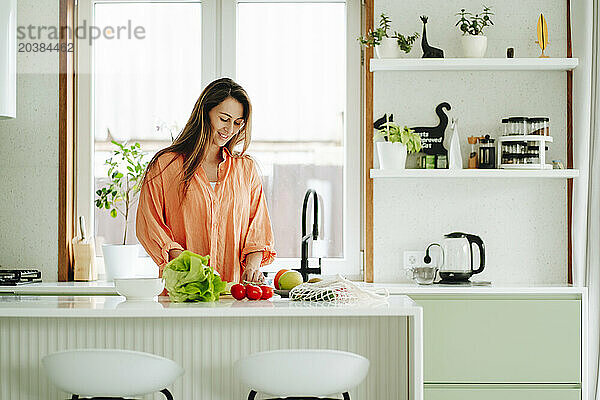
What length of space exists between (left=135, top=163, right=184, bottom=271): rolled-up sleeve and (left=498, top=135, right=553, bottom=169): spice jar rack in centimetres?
162

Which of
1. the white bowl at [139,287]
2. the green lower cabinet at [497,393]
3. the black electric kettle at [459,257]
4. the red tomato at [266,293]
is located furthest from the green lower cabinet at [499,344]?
the white bowl at [139,287]

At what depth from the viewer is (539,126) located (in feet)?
12.7

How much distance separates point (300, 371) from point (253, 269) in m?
1.03

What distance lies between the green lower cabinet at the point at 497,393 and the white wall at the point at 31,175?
204cm

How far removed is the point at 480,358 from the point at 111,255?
1887 mm

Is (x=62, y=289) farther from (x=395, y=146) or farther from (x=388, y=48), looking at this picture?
(x=388, y=48)

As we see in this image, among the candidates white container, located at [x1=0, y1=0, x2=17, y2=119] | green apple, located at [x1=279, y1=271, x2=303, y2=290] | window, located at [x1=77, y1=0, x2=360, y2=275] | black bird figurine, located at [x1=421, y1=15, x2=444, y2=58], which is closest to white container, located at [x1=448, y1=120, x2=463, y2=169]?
black bird figurine, located at [x1=421, y1=15, x2=444, y2=58]

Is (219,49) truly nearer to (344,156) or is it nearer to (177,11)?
(177,11)

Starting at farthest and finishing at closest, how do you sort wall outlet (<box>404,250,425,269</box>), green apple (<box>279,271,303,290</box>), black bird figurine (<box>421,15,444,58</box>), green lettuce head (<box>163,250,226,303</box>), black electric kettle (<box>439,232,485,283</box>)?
wall outlet (<box>404,250,425,269</box>), black bird figurine (<box>421,15,444,58</box>), black electric kettle (<box>439,232,485,283</box>), green apple (<box>279,271,303,290</box>), green lettuce head (<box>163,250,226,303</box>)

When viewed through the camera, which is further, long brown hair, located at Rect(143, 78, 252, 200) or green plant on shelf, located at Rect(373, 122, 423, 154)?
Answer: green plant on shelf, located at Rect(373, 122, 423, 154)

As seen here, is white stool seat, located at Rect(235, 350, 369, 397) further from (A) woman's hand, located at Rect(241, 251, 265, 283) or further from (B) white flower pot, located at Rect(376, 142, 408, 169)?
(B) white flower pot, located at Rect(376, 142, 408, 169)

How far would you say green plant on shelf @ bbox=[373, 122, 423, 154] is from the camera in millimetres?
3846

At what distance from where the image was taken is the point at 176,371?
2.52m

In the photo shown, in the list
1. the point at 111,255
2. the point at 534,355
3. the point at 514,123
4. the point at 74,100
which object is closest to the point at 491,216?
the point at 514,123
